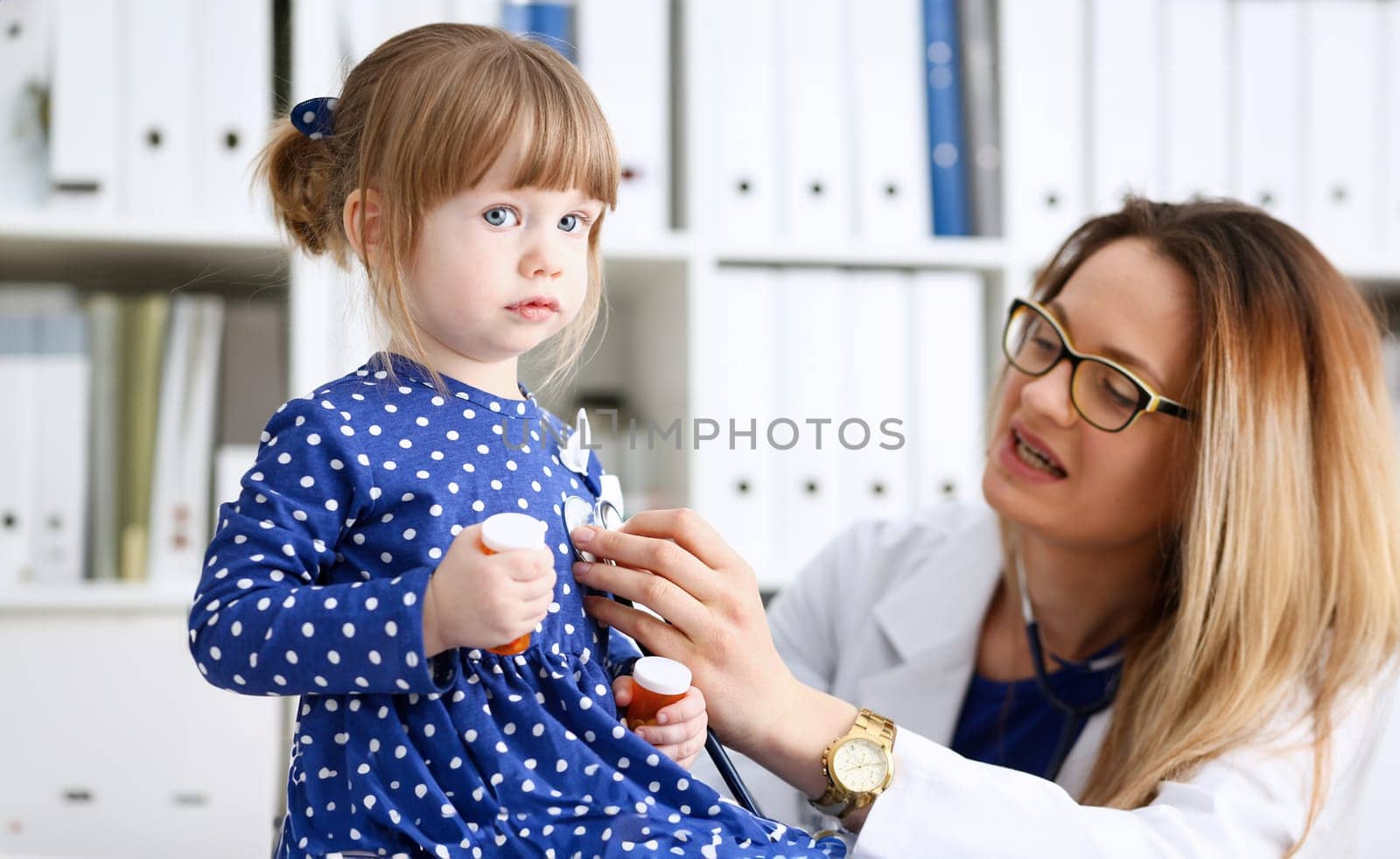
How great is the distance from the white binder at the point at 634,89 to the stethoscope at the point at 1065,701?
0.71m

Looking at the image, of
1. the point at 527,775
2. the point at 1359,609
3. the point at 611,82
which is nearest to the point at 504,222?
the point at 527,775

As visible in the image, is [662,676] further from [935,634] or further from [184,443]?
[184,443]

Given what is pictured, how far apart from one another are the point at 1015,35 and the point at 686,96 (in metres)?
0.45

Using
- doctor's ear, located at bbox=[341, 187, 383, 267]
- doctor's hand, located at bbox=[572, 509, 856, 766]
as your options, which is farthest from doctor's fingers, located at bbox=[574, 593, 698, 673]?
doctor's ear, located at bbox=[341, 187, 383, 267]

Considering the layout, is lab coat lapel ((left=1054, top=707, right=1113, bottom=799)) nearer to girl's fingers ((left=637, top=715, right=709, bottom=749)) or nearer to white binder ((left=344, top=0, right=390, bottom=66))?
girl's fingers ((left=637, top=715, right=709, bottom=749))

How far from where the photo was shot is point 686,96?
152 cm

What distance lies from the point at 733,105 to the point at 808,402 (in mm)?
396

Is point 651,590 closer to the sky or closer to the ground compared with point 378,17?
closer to the ground

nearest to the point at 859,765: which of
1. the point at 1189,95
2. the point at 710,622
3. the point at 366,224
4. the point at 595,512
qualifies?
the point at 710,622

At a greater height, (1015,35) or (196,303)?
(1015,35)

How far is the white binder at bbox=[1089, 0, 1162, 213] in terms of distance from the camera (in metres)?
1.59

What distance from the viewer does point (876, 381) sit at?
1.55 m

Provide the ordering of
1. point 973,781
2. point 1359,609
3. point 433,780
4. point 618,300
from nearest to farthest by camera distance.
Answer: point 433,780 → point 973,781 → point 1359,609 → point 618,300

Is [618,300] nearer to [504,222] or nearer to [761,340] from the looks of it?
[761,340]
